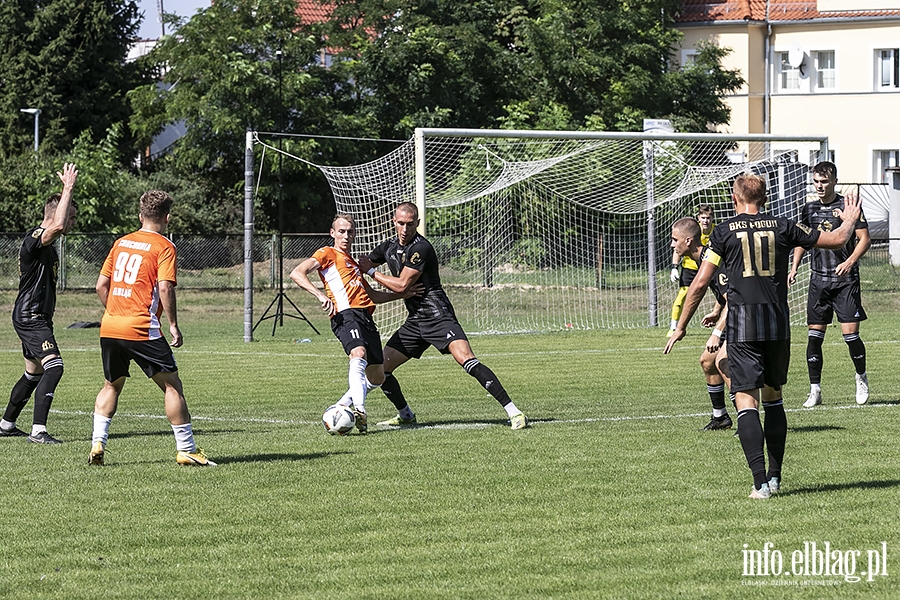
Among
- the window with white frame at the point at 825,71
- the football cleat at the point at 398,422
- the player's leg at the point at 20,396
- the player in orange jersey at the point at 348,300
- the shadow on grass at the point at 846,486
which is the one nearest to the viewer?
the shadow on grass at the point at 846,486

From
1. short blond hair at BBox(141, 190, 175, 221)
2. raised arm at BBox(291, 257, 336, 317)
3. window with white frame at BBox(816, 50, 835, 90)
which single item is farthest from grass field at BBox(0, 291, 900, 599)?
window with white frame at BBox(816, 50, 835, 90)

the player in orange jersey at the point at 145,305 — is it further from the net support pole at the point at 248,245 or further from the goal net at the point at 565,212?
the goal net at the point at 565,212

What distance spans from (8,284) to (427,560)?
29311 millimetres

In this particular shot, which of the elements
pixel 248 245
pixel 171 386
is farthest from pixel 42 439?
pixel 248 245

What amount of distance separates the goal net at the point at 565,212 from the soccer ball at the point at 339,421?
12478 mm

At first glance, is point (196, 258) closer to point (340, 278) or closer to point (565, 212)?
point (565, 212)

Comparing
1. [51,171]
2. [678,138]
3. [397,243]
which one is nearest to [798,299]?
[678,138]

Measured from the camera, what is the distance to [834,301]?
1268 cm

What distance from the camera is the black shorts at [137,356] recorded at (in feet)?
29.3

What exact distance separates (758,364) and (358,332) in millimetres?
4290

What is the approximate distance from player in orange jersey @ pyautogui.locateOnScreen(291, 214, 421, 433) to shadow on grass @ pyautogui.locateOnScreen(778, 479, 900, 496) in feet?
13.9

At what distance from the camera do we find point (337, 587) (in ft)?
18.9

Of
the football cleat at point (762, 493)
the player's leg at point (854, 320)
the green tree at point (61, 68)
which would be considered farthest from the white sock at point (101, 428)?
the green tree at point (61, 68)

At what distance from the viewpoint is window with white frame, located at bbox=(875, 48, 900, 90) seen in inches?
2063
